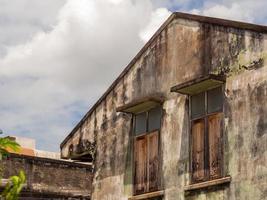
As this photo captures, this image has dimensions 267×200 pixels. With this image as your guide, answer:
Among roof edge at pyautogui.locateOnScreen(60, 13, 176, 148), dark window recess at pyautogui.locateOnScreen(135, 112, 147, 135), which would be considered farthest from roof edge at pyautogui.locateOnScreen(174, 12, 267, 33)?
dark window recess at pyautogui.locateOnScreen(135, 112, 147, 135)

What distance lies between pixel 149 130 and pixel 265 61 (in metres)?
3.44

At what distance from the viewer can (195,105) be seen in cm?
1214

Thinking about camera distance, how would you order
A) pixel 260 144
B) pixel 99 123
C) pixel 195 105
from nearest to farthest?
pixel 260 144 < pixel 195 105 < pixel 99 123

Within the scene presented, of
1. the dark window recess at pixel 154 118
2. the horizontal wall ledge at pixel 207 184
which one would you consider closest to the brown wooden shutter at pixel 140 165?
the dark window recess at pixel 154 118

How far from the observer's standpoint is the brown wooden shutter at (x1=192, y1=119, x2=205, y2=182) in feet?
38.2

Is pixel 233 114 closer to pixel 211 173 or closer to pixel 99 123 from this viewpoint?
pixel 211 173

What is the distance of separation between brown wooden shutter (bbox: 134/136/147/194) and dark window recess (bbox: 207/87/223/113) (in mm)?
2081

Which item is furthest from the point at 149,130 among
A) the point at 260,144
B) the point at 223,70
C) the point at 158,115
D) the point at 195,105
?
the point at 260,144

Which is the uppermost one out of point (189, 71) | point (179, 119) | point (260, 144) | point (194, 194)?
point (189, 71)

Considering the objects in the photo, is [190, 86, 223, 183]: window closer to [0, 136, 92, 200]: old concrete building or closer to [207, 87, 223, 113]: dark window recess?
[207, 87, 223, 113]: dark window recess

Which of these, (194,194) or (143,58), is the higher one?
(143,58)

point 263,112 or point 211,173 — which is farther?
point 211,173

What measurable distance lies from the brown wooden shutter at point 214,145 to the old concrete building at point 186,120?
0.02 meters

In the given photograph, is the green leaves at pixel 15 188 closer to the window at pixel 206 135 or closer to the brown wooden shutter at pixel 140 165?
the window at pixel 206 135
